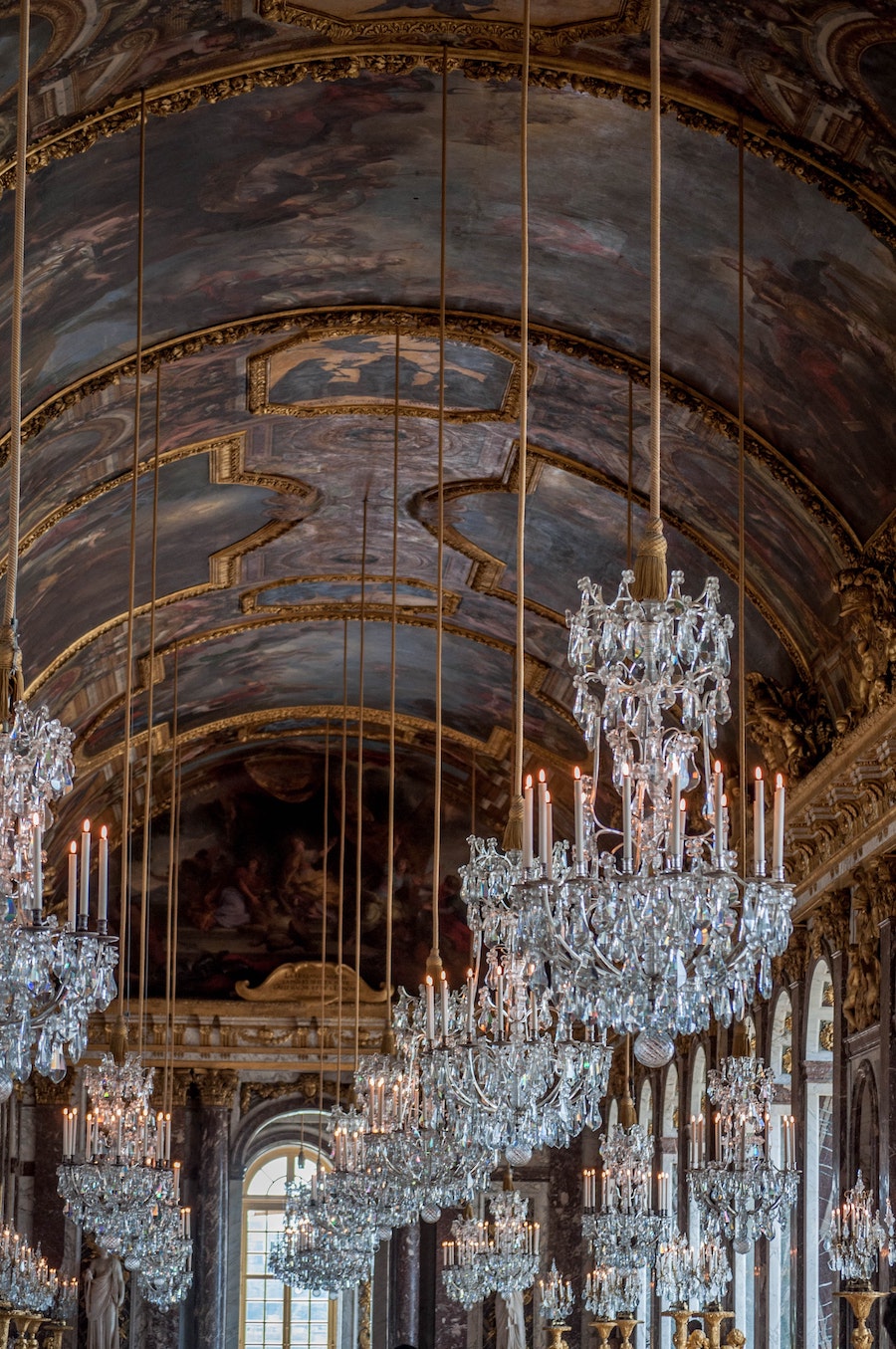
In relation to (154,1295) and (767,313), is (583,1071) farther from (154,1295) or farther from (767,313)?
(154,1295)

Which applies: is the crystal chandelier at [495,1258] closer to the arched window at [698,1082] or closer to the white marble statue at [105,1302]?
the arched window at [698,1082]

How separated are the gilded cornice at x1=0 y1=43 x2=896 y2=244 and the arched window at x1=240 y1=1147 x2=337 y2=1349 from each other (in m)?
Answer: 21.9

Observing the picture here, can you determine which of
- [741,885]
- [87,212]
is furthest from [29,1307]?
[741,885]

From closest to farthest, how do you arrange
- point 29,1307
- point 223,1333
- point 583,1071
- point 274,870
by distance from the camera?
point 583,1071 < point 29,1307 < point 223,1333 < point 274,870

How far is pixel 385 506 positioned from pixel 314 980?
38.9 ft

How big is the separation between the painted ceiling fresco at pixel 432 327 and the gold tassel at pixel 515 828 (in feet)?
17.4

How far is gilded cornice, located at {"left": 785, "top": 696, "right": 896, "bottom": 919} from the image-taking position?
56.7 ft

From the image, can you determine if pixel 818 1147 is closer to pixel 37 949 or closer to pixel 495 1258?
pixel 495 1258

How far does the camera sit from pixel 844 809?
18.7 meters

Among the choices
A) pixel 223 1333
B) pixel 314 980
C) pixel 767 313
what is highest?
pixel 767 313

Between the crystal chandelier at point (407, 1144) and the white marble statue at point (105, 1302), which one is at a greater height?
the crystal chandelier at point (407, 1144)

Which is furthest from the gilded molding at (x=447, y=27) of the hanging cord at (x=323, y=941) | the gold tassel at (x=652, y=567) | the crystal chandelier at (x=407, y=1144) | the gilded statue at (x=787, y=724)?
the hanging cord at (x=323, y=941)

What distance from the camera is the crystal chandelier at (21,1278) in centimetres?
2292

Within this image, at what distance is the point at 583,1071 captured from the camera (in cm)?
1304
